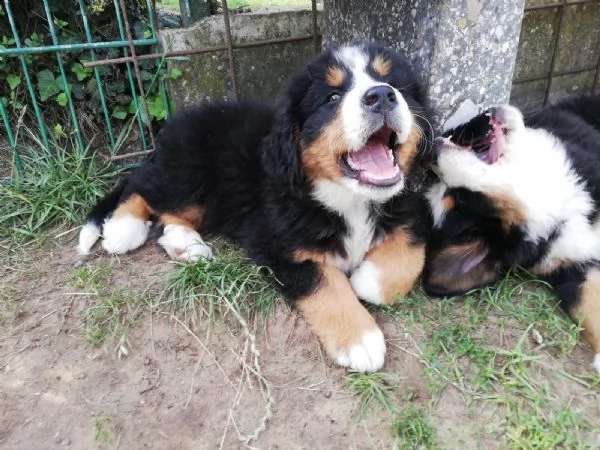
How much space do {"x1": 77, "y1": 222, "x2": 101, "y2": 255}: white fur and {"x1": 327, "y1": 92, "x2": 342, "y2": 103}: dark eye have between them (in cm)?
163

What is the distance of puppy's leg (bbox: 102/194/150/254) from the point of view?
293cm

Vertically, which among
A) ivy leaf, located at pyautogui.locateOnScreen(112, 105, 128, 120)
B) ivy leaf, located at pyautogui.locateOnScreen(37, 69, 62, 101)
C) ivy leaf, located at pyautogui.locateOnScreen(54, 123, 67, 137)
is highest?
ivy leaf, located at pyautogui.locateOnScreen(37, 69, 62, 101)

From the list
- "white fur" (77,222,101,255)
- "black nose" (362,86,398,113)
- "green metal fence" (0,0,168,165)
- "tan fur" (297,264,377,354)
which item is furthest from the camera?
"green metal fence" (0,0,168,165)

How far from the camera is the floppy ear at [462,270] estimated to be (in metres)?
2.56

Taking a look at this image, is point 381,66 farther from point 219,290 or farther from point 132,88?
point 132,88

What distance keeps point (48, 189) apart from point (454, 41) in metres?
2.69

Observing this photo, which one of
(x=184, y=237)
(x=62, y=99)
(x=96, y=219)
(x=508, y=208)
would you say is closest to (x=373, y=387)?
(x=508, y=208)

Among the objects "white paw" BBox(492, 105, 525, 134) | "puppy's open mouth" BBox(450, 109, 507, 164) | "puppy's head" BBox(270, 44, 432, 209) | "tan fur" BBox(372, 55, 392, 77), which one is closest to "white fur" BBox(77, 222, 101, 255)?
"puppy's head" BBox(270, 44, 432, 209)

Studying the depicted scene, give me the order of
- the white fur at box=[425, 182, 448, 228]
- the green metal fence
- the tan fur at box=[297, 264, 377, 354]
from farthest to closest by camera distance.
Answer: the green metal fence
the white fur at box=[425, 182, 448, 228]
the tan fur at box=[297, 264, 377, 354]

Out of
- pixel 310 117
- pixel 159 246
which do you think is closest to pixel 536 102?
pixel 310 117

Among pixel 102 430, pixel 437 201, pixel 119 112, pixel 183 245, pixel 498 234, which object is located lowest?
pixel 102 430

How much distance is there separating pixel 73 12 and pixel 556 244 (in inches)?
142

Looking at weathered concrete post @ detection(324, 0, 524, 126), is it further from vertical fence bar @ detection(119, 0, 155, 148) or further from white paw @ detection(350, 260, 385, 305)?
vertical fence bar @ detection(119, 0, 155, 148)

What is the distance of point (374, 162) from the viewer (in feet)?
7.89
